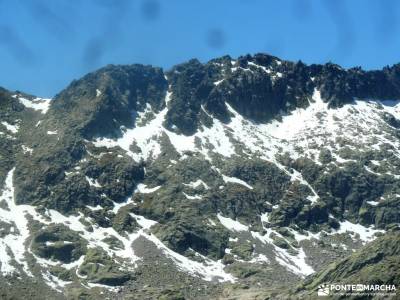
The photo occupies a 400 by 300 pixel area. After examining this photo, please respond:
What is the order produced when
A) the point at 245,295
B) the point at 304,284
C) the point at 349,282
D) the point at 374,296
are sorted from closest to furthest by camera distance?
the point at 374,296
the point at 349,282
the point at 304,284
the point at 245,295

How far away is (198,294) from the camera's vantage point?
18375cm

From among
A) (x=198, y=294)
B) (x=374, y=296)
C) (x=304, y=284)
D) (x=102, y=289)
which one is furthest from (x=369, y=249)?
(x=102, y=289)

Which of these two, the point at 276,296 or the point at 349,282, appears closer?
the point at 349,282

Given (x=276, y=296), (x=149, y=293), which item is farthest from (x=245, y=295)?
(x=149, y=293)

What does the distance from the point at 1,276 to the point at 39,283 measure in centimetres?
1012

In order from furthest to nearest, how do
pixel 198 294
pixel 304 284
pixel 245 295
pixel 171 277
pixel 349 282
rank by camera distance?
1. pixel 171 277
2. pixel 198 294
3. pixel 245 295
4. pixel 304 284
5. pixel 349 282

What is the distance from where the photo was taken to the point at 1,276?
7151 inches

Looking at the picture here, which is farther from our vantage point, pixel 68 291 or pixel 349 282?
pixel 68 291

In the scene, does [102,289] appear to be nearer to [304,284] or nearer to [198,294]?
[198,294]

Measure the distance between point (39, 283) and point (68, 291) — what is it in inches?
328

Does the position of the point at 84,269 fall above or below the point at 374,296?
above

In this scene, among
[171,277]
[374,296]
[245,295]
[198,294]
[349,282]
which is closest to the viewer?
[374,296]

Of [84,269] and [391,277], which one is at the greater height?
[84,269]

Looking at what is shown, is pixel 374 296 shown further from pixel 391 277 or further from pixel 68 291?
pixel 68 291
